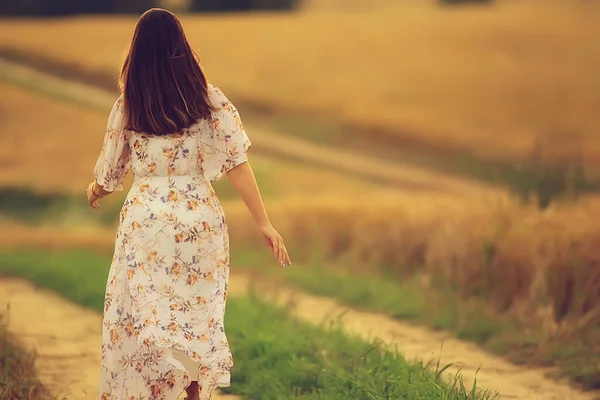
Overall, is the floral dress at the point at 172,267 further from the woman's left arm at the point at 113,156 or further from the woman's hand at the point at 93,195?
the woman's hand at the point at 93,195

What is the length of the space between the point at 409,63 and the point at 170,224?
8688 millimetres

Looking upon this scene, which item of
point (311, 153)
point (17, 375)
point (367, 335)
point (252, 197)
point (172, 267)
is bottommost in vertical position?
point (311, 153)

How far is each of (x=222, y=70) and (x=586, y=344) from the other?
7128mm

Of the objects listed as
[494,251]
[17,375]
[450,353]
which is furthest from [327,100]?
[17,375]

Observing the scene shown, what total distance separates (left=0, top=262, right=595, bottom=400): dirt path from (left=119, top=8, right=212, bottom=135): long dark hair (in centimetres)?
139

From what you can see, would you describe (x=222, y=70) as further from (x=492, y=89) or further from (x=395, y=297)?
(x=395, y=297)

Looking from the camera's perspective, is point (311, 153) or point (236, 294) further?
point (311, 153)

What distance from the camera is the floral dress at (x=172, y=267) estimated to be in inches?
148

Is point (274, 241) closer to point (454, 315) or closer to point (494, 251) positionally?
point (454, 315)

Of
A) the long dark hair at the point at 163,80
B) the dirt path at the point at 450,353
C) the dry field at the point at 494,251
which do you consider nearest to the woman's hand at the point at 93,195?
the long dark hair at the point at 163,80

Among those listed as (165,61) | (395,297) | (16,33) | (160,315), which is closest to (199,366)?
(160,315)

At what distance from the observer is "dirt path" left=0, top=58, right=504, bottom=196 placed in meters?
11.3

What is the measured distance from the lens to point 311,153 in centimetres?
1152

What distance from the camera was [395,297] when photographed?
23.5 ft
